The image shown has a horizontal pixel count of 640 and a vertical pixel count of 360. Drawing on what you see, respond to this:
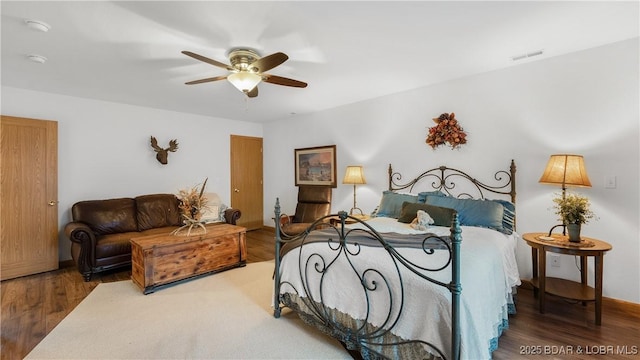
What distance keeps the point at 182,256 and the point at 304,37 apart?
2.74 m

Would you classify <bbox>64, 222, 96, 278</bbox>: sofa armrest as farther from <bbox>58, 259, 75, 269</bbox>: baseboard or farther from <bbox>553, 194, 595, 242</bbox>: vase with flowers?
<bbox>553, 194, 595, 242</bbox>: vase with flowers

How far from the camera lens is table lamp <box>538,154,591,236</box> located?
2.52 metres

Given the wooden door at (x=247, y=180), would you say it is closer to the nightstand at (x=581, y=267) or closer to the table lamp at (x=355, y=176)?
the table lamp at (x=355, y=176)

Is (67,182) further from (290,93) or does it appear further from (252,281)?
(290,93)

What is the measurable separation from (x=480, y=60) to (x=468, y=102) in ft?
2.05

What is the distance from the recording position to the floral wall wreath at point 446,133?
11.6ft

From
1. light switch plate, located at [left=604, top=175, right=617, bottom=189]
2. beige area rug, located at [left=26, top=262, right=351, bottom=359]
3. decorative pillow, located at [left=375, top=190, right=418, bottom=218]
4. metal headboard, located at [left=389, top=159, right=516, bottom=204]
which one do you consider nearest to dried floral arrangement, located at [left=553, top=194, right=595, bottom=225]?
light switch plate, located at [left=604, top=175, right=617, bottom=189]

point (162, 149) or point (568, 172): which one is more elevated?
point (162, 149)

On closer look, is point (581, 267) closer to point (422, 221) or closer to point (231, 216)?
point (422, 221)

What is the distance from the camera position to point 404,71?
10.7 feet

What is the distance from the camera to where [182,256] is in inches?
127

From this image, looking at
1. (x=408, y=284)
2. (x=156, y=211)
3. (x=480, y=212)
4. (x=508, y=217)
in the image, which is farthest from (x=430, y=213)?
(x=156, y=211)

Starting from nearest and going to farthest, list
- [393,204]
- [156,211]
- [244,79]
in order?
[244,79], [393,204], [156,211]

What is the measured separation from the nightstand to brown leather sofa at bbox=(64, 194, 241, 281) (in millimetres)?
4033
